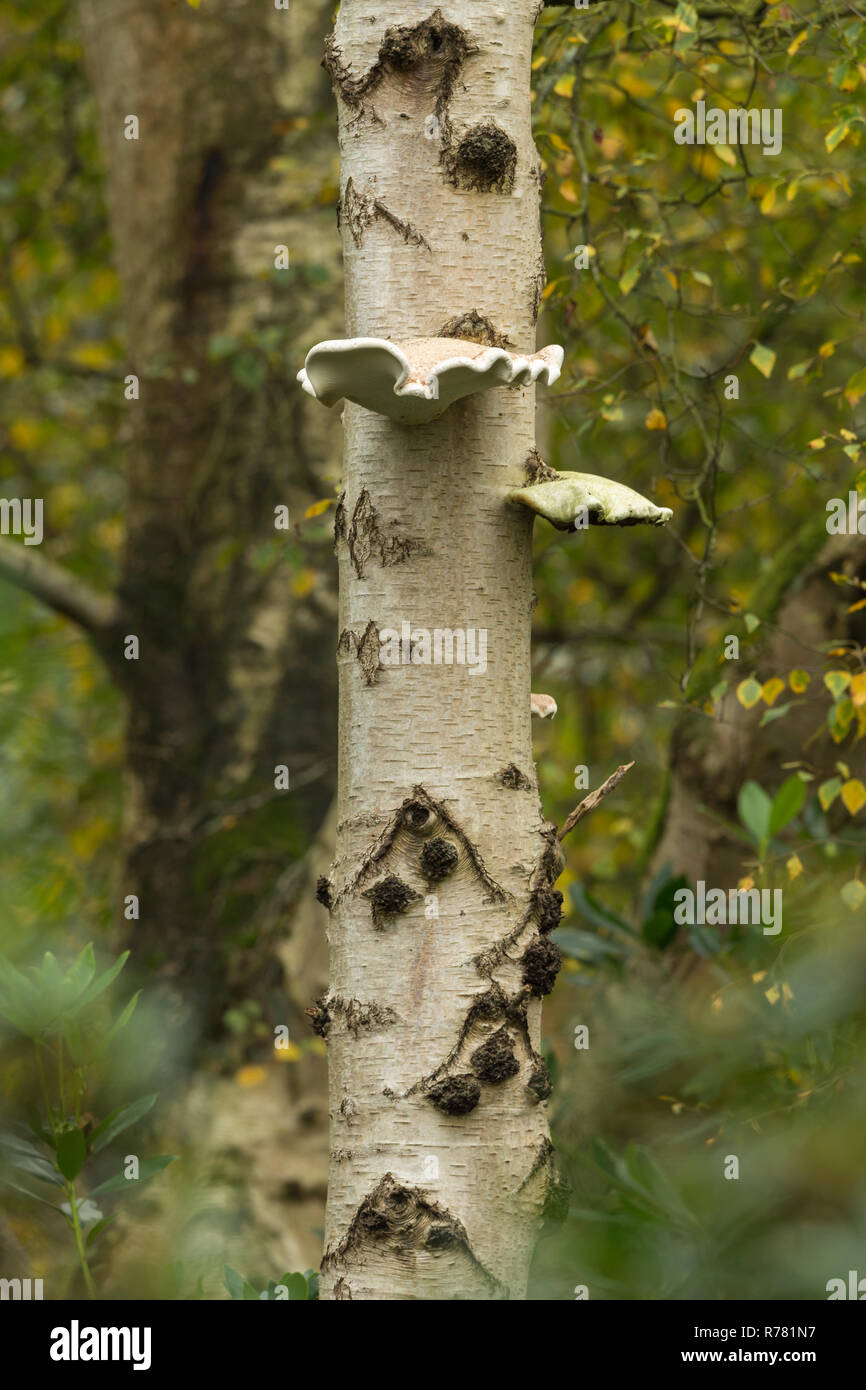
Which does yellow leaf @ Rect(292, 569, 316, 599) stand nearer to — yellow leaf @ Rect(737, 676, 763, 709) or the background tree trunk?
the background tree trunk

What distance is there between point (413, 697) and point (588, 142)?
3.44m

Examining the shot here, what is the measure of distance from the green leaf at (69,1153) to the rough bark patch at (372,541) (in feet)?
3.38

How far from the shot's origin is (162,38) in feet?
16.6

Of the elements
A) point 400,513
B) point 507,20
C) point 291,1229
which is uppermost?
point 507,20

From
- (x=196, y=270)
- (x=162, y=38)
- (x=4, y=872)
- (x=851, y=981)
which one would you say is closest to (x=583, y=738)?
(x=196, y=270)

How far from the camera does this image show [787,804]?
302 centimetres

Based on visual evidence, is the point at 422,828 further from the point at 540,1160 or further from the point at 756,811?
the point at 756,811

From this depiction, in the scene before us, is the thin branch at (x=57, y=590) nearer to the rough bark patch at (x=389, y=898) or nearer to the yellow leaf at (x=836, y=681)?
the yellow leaf at (x=836, y=681)

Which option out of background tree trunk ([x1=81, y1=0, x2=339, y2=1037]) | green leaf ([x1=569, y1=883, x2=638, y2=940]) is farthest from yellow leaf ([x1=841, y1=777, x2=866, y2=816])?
background tree trunk ([x1=81, y1=0, x2=339, y2=1037])

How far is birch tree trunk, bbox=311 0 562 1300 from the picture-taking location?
5.78 ft

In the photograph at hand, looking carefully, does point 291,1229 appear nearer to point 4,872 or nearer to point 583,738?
point 4,872

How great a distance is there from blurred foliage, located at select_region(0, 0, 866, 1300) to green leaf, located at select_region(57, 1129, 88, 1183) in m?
0.32

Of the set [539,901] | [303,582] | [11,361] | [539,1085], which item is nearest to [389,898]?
[539,901]

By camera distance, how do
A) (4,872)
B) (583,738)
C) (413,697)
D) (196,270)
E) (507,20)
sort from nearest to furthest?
(413,697) < (507,20) < (4,872) < (196,270) < (583,738)
